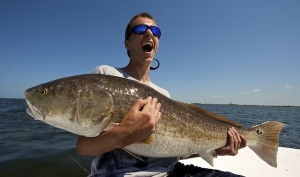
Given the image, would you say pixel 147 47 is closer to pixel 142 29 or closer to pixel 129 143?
pixel 142 29

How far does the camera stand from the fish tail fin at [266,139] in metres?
4.14

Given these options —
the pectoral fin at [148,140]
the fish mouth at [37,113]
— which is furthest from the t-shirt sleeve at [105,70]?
the pectoral fin at [148,140]

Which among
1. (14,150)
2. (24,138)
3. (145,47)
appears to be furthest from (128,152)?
(24,138)

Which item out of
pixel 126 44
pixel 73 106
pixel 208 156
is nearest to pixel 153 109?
pixel 73 106

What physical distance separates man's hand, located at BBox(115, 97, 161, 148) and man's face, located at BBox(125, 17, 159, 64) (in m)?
1.35

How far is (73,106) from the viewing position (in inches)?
110

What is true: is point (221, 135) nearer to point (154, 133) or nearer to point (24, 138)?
point (154, 133)

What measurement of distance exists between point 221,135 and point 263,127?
0.91 metres

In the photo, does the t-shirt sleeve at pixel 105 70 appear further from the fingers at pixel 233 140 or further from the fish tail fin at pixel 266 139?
the fish tail fin at pixel 266 139

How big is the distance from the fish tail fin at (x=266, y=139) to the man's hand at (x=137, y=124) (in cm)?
221

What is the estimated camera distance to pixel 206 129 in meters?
3.61

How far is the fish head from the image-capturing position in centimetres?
274

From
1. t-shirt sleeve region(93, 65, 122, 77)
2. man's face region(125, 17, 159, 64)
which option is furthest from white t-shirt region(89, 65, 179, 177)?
man's face region(125, 17, 159, 64)

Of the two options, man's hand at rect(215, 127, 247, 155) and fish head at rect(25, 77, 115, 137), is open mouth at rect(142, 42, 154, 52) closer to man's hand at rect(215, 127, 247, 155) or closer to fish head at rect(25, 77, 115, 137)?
fish head at rect(25, 77, 115, 137)
